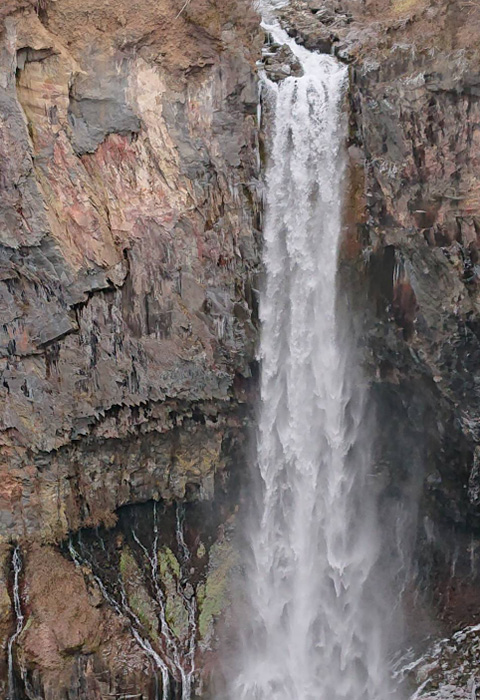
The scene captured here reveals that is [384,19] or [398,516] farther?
[398,516]

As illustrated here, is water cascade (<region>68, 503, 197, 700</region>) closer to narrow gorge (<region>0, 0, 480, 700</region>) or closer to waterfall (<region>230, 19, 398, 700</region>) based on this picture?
narrow gorge (<region>0, 0, 480, 700</region>)

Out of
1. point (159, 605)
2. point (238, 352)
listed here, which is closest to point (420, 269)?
point (238, 352)

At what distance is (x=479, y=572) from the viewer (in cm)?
2022

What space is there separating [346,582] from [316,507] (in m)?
2.29

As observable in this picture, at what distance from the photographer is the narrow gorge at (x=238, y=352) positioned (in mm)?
18391

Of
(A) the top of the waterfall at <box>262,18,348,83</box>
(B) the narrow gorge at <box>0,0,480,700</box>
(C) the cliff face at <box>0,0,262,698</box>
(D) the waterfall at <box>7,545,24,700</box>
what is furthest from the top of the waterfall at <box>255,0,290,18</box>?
(D) the waterfall at <box>7,545,24,700</box>

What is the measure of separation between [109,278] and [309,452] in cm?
722

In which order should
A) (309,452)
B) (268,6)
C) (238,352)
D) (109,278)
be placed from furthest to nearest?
(268,6)
(309,452)
(238,352)
(109,278)

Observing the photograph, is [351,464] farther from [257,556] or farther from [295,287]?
[295,287]

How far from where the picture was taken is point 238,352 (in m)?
20.7

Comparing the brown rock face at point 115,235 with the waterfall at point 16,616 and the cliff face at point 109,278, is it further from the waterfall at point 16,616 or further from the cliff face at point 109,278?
the waterfall at point 16,616

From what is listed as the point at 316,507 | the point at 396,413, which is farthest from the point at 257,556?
the point at 396,413

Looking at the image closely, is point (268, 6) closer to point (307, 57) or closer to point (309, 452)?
point (307, 57)

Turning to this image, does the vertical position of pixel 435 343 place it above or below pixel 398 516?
above
